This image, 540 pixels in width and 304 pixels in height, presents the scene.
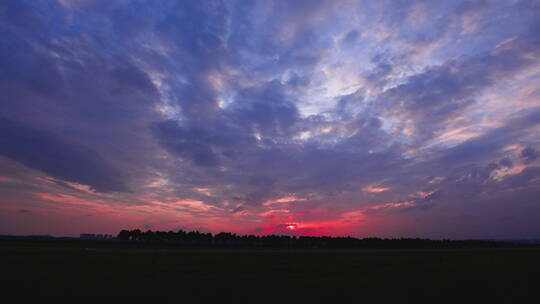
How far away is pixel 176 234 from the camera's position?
158500 millimetres

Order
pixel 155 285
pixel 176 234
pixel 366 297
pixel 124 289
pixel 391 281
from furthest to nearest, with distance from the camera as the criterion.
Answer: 1. pixel 176 234
2. pixel 391 281
3. pixel 155 285
4. pixel 124 289
5. pixel 366 297

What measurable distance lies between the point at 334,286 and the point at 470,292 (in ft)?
30.6

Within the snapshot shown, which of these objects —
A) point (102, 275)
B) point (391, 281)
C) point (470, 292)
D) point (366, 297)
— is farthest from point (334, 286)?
point (102, 275)

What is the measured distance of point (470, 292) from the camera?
22219 millimetres

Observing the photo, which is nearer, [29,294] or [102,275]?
[29,294]

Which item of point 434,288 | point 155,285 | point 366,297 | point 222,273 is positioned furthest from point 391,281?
point 155,285

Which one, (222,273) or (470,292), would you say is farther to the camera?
(222,273)

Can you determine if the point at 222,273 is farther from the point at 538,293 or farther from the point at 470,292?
the point at 538,293

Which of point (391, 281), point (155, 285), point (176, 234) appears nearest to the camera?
point (155, 285)

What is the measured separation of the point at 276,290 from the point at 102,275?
15.9m

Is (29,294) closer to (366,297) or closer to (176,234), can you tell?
(366,297)

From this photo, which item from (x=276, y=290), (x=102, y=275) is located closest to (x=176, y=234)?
(x=102, y=275)

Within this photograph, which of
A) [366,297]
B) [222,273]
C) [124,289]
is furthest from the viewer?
[222,273]

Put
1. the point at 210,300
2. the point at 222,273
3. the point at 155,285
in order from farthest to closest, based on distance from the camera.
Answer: the point at 222,273 → the point at 155,285 → the point at 210,300
